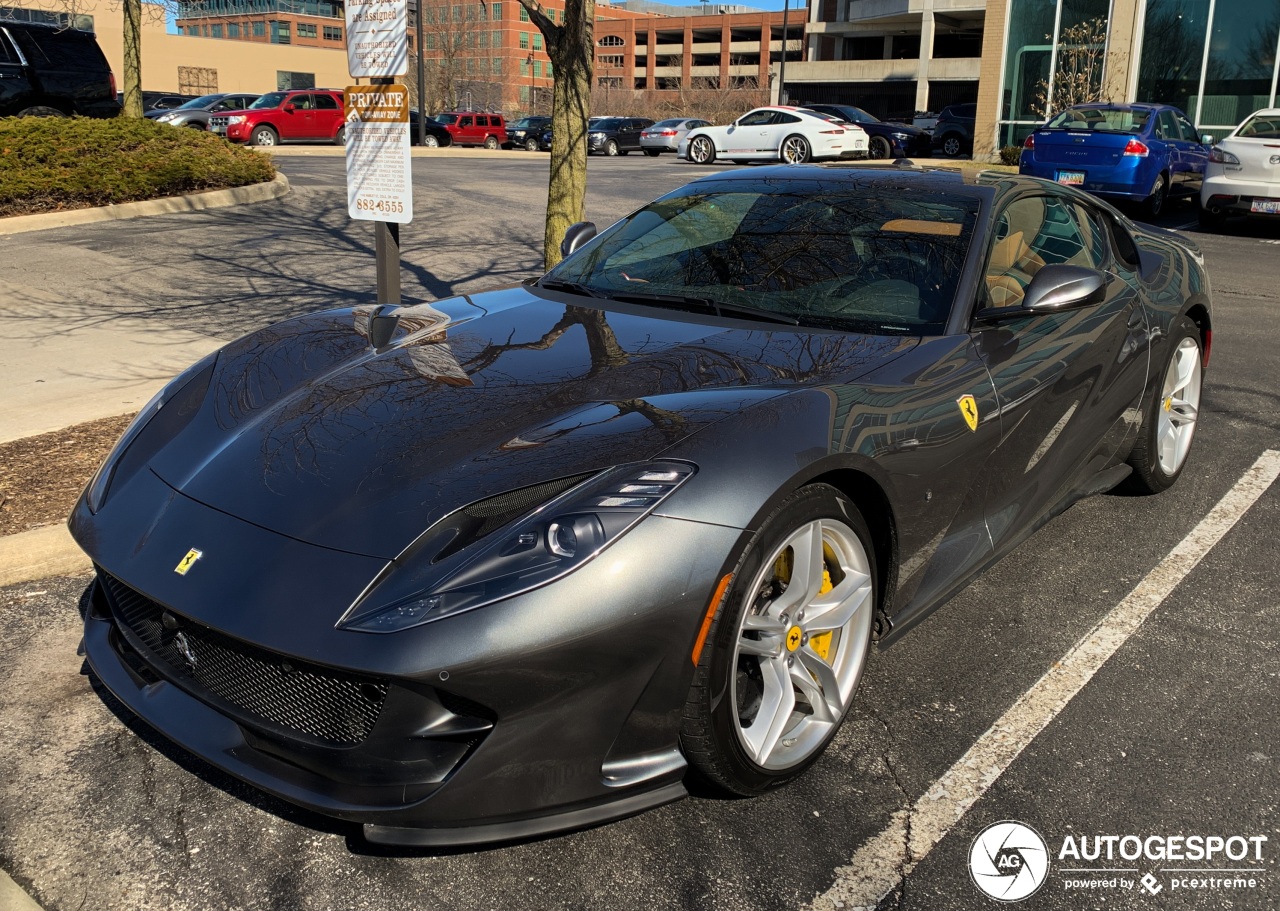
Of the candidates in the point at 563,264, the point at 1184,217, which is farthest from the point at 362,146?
the point at 1184,217

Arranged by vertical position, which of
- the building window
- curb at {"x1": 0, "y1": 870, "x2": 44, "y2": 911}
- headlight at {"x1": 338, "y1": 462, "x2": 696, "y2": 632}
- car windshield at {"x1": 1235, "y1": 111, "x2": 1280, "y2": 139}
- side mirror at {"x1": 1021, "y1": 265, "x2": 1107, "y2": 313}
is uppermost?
the building window

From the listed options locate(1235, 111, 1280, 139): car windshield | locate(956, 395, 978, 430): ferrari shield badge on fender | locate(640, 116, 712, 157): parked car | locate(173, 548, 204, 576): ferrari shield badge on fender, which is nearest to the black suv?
locate(1235, 111, 1280, 139): car windshield

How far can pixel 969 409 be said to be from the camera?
3.20m

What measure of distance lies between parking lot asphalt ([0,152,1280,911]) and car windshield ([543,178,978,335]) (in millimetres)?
1096

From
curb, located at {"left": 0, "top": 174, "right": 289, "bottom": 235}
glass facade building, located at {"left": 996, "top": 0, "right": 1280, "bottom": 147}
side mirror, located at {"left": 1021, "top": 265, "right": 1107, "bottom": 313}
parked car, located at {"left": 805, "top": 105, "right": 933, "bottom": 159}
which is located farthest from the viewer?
parked car, located at {"left": 805, "top": 105, "right": 933, "bottom": 159}

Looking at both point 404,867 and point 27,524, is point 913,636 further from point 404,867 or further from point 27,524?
point 27,524

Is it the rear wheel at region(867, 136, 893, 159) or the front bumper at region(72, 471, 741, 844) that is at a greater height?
the rear wheel at region(867, 136, 893, 159)

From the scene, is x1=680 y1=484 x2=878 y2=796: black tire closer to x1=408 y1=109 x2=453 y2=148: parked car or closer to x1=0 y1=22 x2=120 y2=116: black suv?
x1=0 y1=22 x2=120 y2=116: black suv

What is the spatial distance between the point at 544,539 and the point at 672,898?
2.71 ft

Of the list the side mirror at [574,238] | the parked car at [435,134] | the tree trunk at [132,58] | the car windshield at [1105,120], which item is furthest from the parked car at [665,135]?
the side mirror at [574,238]

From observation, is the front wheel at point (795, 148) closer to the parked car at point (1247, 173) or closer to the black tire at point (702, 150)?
the black tire at point (702, 150)

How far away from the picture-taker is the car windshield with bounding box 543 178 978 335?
3488mm

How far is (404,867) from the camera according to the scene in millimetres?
2504

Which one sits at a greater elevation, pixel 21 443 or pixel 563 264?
pixel 563 264
